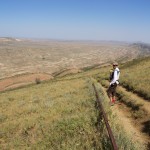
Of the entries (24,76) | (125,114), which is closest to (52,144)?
(125,114)

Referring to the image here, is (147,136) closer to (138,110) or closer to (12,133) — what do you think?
(138,110)

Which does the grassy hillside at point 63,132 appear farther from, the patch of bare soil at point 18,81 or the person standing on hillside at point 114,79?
the patch of bare soil at point 18,81

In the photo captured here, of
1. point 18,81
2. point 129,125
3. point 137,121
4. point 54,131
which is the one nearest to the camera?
point 54,131

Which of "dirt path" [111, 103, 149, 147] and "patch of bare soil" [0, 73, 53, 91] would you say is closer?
"dirt path" [111, 103, 149, 147]

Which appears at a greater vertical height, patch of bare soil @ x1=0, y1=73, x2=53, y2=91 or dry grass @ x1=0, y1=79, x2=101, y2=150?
dry grass @ x1=0, y1=79, x2=101, y2=150

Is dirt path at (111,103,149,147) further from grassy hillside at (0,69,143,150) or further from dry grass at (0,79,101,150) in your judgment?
dry grass at (0,79,101,150)

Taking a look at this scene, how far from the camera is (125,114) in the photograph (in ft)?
41.7

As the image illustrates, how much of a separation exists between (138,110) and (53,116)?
4085mm

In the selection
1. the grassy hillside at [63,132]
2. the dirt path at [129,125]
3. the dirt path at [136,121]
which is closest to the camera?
the grassy hillside at [63,132]

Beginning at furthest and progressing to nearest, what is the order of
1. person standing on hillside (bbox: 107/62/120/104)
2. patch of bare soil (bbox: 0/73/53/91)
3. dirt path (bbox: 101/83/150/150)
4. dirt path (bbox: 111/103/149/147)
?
1. patch of bare soil (bbox: 0/73/53/91)
2. person standing on hillside (bbox: 107/62/120/104)
3. dirt path (bbox: 101/83/150/150)
4. dirt path (bbox: 111/103/149/147)

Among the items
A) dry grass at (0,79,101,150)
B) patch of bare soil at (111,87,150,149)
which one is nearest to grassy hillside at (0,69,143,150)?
dry grass at (0,79,101,150)

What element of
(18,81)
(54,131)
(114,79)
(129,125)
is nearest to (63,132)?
(54,131)

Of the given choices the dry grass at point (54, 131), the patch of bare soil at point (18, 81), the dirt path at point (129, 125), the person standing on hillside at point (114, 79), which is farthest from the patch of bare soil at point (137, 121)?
the patch of bare soil at point (18, 81)

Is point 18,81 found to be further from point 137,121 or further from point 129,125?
point 129,125
